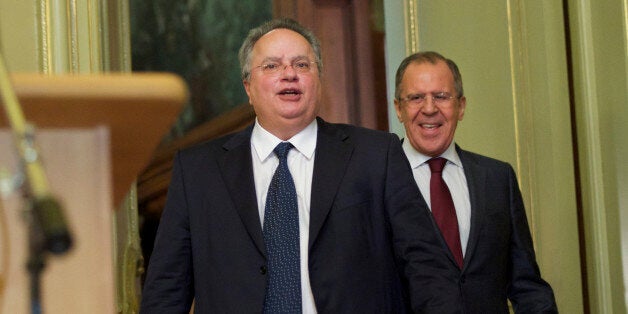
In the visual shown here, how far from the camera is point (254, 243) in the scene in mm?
3070

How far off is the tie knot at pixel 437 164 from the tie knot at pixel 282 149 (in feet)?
2.67

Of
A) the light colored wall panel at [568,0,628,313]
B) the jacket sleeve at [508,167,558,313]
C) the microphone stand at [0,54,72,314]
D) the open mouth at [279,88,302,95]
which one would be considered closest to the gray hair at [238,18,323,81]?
the open mouth at [279,88,302,95]

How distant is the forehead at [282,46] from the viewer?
3385mm

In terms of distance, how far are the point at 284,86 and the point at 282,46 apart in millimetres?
137

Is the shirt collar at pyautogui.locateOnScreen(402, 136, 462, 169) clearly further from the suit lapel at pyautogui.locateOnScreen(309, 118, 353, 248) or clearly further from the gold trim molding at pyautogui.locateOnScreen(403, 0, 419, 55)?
the gold trim molding at pyautogui.locateOnScreen(403, 0, 419, 55)

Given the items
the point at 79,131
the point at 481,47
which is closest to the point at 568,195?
the point at 481,47

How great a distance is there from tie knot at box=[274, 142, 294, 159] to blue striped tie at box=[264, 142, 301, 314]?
88 mm

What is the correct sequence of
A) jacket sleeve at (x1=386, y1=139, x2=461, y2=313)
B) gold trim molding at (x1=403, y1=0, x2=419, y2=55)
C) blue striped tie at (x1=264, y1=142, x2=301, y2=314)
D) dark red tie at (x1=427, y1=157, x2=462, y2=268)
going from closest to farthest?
blue striped tie at (x1=264, y1=142, x2=301, y2=314) < jacket sleeve at (x1=386, y1=139, x2=461, y2=313) < dark red tie at (x1=427, y1=157, x2=462, y2=268) < gold trim molding at (x1=403, y1=0, x2=419, y2=55)

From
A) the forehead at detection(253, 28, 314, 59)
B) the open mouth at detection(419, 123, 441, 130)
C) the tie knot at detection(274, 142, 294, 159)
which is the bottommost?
the tie knot at detection(274, 142, 294, 159)

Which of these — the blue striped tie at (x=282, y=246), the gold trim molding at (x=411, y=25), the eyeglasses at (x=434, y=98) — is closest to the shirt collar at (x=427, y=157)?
the eyeglasses at (x=434, y=98)

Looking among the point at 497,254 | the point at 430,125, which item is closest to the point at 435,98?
the point at 430,125

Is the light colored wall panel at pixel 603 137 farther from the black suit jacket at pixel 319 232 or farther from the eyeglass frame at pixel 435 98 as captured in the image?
the black suit jacket at pixel 319 232

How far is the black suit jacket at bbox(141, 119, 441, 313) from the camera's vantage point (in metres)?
3.05

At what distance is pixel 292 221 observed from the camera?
3.07 m
